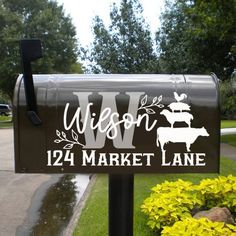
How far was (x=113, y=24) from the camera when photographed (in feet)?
75.7

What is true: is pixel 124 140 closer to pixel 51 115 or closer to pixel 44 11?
pixel 51 115

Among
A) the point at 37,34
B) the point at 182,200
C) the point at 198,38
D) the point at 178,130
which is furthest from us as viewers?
the point at 37,34

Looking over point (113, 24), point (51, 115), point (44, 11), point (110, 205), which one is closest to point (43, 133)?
point (51, 115)

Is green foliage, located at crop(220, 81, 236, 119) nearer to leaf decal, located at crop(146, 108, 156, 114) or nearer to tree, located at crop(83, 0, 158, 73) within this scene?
leaf decal, located at crop(146, 108, 156, 114)

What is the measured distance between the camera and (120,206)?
2.28 metres

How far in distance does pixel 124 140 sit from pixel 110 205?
471mm

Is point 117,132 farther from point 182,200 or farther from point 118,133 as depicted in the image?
point 182,200

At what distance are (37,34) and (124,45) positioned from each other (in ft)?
53.1

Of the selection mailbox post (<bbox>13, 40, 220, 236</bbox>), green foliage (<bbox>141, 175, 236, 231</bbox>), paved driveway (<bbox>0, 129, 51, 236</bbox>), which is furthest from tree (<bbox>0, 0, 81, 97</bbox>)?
mailbox post (<bbox>13, 40, 220, 236</bbox>)

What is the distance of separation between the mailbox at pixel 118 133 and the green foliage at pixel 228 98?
54cm

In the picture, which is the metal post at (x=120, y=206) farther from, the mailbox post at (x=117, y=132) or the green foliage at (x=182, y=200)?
the green foliage at (x=182, y=200)

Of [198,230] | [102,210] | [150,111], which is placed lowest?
[102,210]

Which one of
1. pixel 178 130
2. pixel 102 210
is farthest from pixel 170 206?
pixel 178 130

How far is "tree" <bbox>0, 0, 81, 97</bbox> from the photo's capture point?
35.7 meters
